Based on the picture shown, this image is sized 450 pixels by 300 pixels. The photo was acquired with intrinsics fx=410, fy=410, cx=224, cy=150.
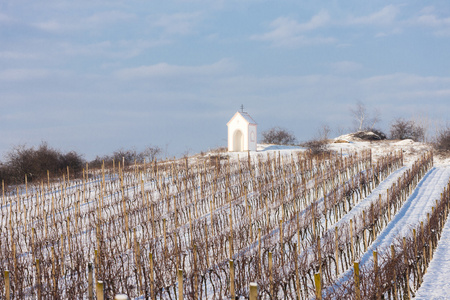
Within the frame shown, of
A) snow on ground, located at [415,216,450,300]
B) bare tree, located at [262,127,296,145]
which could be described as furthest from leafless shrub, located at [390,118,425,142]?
snow on ground, located at [415,216,450,300]

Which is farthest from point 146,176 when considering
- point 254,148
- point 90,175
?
point 254,148

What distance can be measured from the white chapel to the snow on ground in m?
18.0

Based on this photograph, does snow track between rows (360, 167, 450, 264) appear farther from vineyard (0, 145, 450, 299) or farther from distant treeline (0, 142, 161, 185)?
distant treeline (0, 142, 161, 185)

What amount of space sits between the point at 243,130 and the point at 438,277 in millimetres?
20393

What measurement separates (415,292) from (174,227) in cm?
716

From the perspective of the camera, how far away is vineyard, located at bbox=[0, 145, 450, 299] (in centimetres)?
636

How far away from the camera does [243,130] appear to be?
2716cm

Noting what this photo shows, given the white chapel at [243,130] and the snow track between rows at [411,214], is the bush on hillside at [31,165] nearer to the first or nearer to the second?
the white chapel at [243,130]

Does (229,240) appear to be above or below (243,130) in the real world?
below

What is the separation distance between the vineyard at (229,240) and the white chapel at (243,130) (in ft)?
10.4

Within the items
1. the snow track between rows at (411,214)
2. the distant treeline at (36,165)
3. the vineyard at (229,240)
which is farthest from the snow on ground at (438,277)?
the distant treeline at (36,165)

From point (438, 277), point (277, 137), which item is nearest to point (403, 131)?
point (277, 137)

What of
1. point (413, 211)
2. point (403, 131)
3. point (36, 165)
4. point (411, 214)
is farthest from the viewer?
point (403, 131)

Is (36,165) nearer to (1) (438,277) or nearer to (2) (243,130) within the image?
(2) (243,130)
